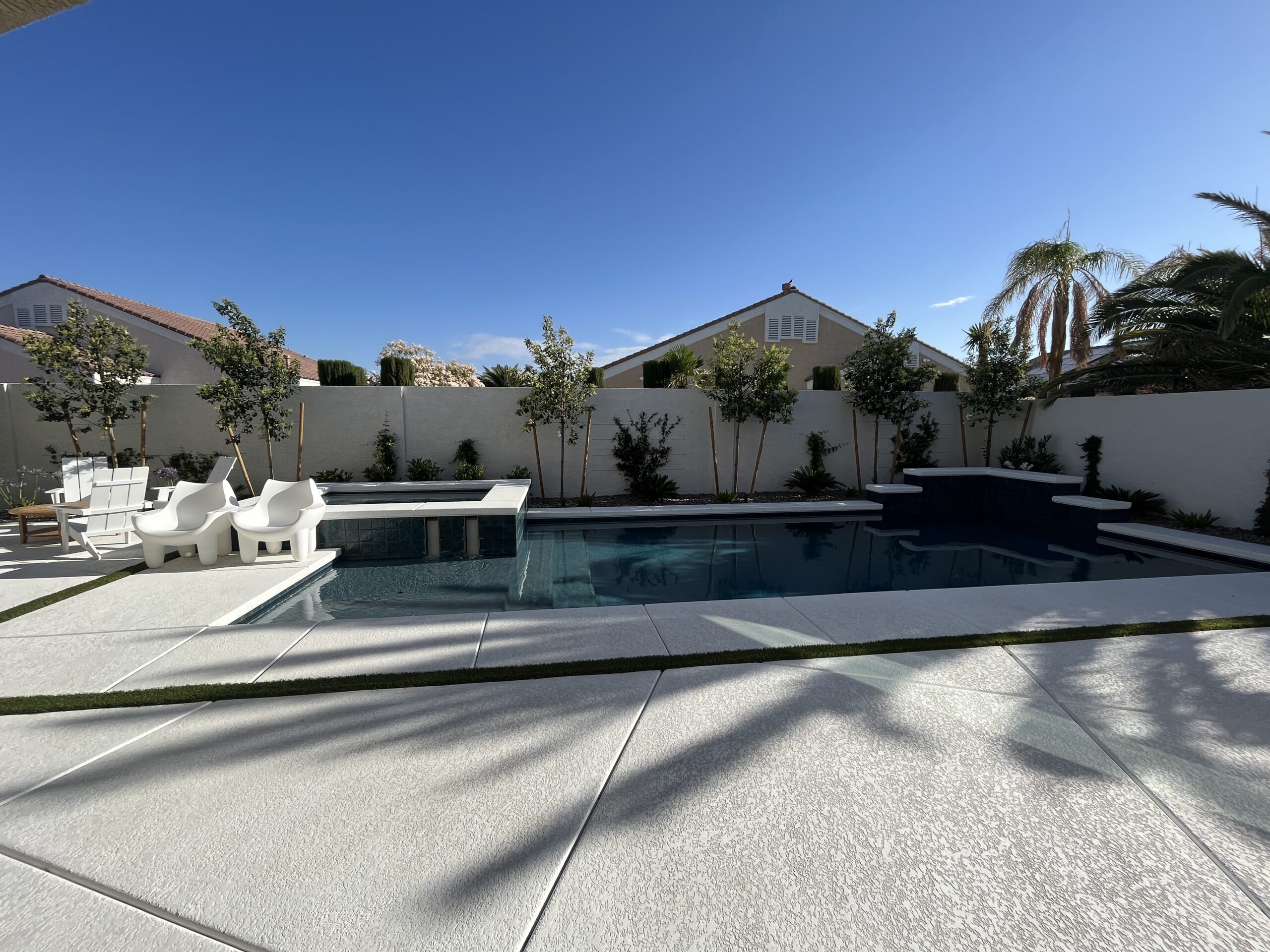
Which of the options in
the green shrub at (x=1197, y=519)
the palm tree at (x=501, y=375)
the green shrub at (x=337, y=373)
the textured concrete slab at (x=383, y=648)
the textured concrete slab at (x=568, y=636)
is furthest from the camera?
the palm tree at (x=501, y=375)

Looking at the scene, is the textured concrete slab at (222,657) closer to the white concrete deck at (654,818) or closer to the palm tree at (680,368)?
the white concrete deck at (654,818)

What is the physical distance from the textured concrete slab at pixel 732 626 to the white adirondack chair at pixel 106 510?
6.38 m

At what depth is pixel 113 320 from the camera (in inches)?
592

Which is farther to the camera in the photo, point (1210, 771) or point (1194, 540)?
point (1194, 540)

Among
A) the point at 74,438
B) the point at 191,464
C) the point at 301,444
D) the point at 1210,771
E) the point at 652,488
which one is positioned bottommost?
the point at 1210,771

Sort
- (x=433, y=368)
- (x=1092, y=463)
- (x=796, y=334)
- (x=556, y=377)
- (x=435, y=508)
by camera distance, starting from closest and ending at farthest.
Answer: (x=435, y=508) → (x=556, y=377) → (x=1092, y=463) → (x=796, y=334) → (x=433, y=368)

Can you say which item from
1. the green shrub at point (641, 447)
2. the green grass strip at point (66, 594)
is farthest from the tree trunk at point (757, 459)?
the green grass strip at point (66, 594)

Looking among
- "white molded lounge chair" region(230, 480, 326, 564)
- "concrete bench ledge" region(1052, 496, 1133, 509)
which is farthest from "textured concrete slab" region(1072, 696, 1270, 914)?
"concrete bench ledge" region(1052, 496, 1133, 509)

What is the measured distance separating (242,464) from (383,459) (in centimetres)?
238

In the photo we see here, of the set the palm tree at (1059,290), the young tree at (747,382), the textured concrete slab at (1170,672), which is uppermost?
the palm tree at (1059,290)

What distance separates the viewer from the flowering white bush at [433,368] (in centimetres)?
2514

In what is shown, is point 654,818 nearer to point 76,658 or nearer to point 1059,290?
point 76,658

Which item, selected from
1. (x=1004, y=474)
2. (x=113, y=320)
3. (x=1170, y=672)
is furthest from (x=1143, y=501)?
(x=113, y=320)

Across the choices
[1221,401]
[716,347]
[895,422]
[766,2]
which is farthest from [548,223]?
[1221,401]
